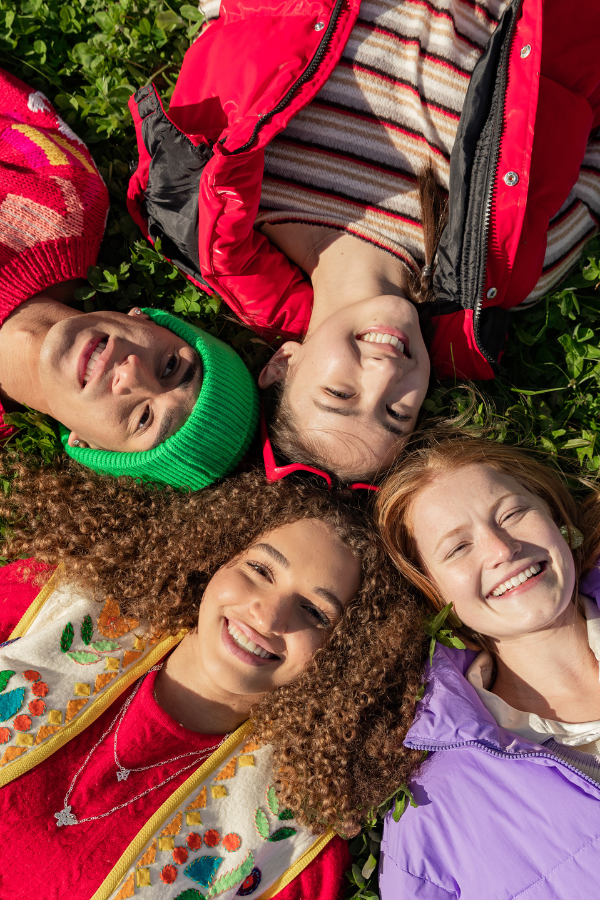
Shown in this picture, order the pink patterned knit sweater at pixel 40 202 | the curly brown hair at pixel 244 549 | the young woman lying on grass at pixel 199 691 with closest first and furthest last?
the young woman lying on grass at pixel 199 691 < the curly brown hair at pixel 244 549 < the pink patterned knit sweater at pixel 40 202

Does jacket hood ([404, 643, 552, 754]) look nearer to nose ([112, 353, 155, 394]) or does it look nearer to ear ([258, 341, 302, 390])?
ear ([258, 341, 302, 390])

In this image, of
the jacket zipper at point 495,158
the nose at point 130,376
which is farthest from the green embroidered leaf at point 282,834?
the jacket zipper at point 495,158

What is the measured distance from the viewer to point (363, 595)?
303 centimetres

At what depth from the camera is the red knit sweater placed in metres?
2.67

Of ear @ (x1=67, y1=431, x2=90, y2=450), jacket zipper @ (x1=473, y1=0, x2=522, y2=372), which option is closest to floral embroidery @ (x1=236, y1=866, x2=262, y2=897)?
ear @ (x1=67, y1=431, x2=90, y2=450)

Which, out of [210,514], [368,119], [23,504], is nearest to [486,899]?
[210,514]

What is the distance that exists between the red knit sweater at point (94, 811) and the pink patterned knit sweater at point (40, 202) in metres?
1.69

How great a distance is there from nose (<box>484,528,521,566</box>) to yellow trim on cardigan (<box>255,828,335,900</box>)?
148cm

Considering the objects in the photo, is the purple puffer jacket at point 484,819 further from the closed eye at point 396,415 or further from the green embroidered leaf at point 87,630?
the green embroidered leaf at point 87,630

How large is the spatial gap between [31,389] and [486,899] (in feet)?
10.3

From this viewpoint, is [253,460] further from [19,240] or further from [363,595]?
[19,240]

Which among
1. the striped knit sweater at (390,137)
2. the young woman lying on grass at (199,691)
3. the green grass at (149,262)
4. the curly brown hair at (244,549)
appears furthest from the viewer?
the green grass at (149,262)

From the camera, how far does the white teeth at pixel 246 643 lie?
2.82 m

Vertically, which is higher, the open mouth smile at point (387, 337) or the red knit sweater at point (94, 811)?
the open mouth smile at point (387, 337)
